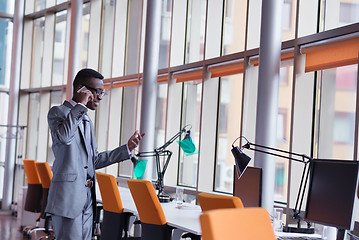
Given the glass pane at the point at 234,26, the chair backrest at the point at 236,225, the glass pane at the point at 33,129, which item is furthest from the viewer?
the glass pane at the point at 33,129

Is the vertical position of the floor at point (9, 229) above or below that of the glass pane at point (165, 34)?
below

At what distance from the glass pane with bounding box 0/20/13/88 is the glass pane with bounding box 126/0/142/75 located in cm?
352

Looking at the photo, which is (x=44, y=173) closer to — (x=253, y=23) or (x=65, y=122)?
(x=253, y=23)

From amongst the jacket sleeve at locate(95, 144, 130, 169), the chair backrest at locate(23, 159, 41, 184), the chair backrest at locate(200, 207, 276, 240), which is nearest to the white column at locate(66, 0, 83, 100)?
the chair backrest at locate(23, 159, 41, 184)

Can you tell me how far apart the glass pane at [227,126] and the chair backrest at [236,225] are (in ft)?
13.2

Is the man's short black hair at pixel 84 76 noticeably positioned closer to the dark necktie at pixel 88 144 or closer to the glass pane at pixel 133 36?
the dark necktie at pixel 88 144

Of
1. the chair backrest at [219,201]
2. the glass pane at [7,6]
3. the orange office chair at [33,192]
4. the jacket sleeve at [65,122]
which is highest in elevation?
the glass pane at [7,6]

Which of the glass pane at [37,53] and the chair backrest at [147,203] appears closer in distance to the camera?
the chair backrest at [147,203]

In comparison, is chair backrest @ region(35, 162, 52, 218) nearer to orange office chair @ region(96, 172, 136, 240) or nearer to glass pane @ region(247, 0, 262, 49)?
orange office chair @ region(96, 172, 136, 240)

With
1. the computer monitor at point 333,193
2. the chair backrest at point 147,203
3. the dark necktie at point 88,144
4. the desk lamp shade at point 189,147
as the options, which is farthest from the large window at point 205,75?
the dark necktie at point 88,144

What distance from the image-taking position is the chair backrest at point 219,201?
2994 mm

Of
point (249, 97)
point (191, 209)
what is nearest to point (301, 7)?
point (249, 97)

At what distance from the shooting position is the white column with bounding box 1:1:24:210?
1035cm

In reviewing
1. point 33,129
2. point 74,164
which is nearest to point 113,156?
point 74,164
